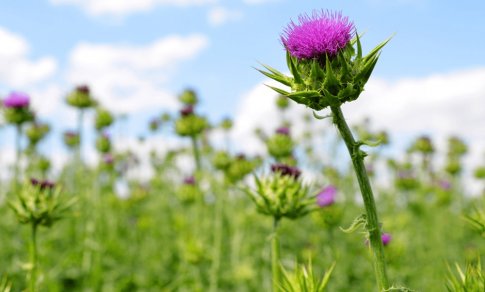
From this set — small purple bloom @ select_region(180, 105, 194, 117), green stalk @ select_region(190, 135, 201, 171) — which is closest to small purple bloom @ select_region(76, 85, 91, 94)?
small purple bloom @ select_region(180, 105, 194, 117)

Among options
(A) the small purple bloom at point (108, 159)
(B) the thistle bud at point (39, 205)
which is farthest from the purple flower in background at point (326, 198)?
(A) the small purple bloom at point (108, 159)

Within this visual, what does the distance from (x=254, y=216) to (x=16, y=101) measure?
3839 millimetres

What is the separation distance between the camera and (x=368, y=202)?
2123 millimetres

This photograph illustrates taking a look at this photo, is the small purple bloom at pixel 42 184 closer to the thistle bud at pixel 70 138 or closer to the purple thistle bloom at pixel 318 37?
the purple thistle bloom at pixel 318 37

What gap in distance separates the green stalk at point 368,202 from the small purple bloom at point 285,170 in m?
1.94

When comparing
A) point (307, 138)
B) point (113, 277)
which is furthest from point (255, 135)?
point (113, 277)

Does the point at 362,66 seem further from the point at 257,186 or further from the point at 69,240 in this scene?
the point at 69,240

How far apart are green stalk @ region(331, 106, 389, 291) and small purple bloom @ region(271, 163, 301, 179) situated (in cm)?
194

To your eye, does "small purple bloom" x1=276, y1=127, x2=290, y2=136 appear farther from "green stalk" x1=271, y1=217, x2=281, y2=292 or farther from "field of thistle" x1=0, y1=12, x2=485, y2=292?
"green stalk" x1=271, y1=217, x2=281, y2=292

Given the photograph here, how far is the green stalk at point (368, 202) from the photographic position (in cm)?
211

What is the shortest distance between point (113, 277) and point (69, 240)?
2.51 m

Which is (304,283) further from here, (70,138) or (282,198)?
(70,138)

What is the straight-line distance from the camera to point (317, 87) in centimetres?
221

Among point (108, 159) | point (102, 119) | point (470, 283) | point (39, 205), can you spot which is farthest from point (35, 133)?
point (470, 283)
